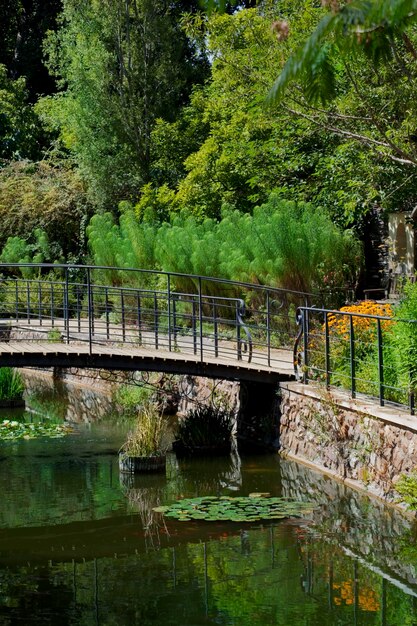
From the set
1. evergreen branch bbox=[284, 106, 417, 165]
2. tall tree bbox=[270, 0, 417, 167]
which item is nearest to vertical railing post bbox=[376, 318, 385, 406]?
tall tree bbox=[270, 0, 417, 167]

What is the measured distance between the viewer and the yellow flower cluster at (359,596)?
9.39m

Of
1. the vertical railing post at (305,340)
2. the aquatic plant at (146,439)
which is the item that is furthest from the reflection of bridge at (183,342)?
the aquatic plant at (146,439)

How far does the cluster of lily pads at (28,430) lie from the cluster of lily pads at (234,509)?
502 centimetres

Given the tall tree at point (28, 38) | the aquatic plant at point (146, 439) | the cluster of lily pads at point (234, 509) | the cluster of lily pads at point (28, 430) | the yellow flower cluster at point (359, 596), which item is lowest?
the yellow flower cluster at point (359, 596)

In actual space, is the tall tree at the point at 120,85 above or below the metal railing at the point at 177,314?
above

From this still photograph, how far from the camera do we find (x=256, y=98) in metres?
22.0

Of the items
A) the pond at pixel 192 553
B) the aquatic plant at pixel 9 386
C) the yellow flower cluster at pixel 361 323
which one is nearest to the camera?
the pond at pixel 192 553

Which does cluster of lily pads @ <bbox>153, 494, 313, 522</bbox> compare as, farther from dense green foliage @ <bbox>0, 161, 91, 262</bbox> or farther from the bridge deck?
dense green foliage @ <bbox>0, 161, 91, 262</bbox>

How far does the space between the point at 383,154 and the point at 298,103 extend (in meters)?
1.57

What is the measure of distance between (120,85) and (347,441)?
1867 cm

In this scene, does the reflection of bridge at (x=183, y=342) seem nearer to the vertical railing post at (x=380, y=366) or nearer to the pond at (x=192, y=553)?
the pond at (x=192, y=553)

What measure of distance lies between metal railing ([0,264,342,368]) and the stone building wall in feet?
4.89

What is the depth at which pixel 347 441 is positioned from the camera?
548 inches

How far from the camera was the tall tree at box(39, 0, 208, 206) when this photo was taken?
30484mm
